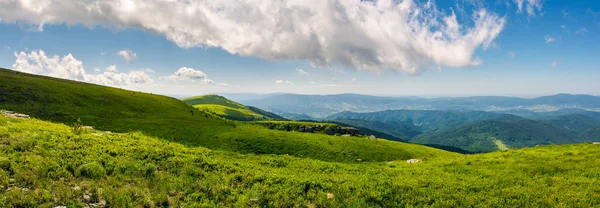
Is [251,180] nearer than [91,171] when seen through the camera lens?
No

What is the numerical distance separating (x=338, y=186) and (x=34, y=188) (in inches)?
571

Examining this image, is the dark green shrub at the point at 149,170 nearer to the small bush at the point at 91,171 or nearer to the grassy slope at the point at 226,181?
the grassy slope at the point at 226,181

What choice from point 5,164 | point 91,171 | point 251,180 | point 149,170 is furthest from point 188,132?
point 251,180

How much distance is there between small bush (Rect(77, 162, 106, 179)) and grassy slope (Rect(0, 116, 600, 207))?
0.15ft

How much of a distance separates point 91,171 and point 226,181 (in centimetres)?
687

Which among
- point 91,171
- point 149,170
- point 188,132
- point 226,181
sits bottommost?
point 188,132

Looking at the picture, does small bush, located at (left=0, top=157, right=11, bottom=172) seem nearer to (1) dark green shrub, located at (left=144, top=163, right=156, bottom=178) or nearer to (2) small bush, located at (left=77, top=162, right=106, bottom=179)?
(2) small bush, located at (left=77, top=162, right=106, bottom=179)

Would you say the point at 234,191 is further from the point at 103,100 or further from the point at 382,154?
the point at 103,100

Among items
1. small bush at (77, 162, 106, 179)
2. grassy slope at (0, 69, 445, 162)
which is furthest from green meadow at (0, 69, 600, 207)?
grassy slope at (0, 69, 445, 162)

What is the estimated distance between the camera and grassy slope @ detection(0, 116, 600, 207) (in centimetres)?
1210

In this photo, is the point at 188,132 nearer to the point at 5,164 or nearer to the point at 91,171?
the point at 91,171

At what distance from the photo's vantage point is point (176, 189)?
Result: 13.6 metres

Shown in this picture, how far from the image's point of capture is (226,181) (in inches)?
599

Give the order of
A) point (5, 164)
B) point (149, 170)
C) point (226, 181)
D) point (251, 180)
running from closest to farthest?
point (5, 164) → point (226, 181) → point (149, 170) → point (251, 180)
